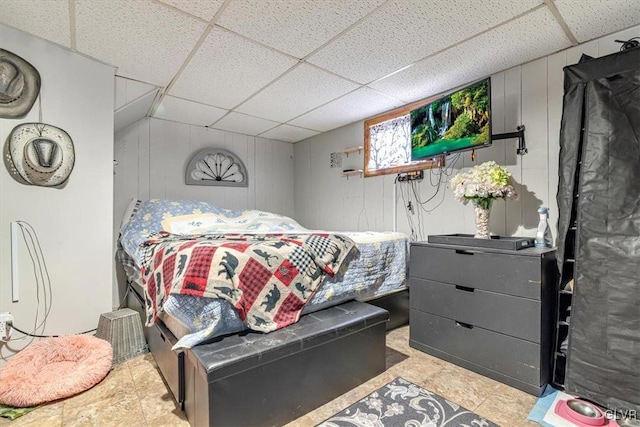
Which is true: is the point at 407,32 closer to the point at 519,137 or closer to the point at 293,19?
the point at 293,19

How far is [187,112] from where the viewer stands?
3.20 m

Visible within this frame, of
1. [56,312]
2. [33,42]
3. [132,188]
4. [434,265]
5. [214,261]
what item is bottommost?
[56,312]

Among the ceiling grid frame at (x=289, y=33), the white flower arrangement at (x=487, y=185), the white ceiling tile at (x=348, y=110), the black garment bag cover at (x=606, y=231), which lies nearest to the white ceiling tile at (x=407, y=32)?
the ceiling grid frame at (x=289, y=33)

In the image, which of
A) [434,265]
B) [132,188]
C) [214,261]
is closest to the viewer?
[214,261]

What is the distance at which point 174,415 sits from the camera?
1.48 m

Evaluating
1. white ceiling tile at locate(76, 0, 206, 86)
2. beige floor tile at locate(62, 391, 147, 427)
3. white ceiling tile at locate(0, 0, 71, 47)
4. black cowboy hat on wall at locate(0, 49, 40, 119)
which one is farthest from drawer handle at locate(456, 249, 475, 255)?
black cowboy hat on wall at locate(0, 49, 40, 119)

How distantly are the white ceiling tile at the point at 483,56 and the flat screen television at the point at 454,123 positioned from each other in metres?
0.21

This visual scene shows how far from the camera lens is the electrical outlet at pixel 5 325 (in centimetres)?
176

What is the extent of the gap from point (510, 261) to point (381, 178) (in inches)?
68.2

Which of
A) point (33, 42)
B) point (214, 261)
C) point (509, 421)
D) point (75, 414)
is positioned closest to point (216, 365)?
point (214, 261)

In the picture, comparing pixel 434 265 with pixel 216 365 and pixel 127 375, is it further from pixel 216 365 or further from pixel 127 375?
pixel 127 375

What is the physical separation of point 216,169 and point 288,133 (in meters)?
1.03

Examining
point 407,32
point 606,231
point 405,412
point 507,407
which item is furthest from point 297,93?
point 507,407

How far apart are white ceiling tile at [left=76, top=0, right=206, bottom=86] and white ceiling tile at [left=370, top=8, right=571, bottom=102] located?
1496mm
